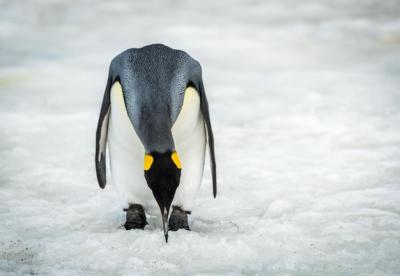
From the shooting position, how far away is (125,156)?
344 cm

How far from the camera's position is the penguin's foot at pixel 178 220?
3.54 metres

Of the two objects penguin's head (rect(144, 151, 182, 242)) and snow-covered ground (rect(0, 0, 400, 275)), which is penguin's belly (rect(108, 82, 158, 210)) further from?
penguin's head (rect(144, 151, 182, 242))

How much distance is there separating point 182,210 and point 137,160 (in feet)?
1.50

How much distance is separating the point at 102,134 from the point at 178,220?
72 cm

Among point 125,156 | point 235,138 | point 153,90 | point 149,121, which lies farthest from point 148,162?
point 235,138

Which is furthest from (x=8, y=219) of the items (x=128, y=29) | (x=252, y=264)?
(x=128, y=29)

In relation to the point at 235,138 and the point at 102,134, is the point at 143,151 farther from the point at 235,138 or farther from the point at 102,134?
the point at 235,138

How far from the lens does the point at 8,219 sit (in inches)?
137

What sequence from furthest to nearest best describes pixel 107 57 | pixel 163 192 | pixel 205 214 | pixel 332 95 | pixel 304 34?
pixel 304 34 < pixel 107 57 < pixel 332 95 < pixel 205 214 < pixel 163 192

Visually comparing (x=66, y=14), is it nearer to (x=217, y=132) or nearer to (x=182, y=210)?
(x=217, y=132)

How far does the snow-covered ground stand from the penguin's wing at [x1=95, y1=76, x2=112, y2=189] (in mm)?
272

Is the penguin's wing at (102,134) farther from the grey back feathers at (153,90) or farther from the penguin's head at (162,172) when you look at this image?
the penguin's head at (162,172)

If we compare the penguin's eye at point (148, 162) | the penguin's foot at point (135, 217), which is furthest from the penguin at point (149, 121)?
the penguin's eye at point (148, 162)

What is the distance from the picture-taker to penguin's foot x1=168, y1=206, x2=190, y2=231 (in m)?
3.54
